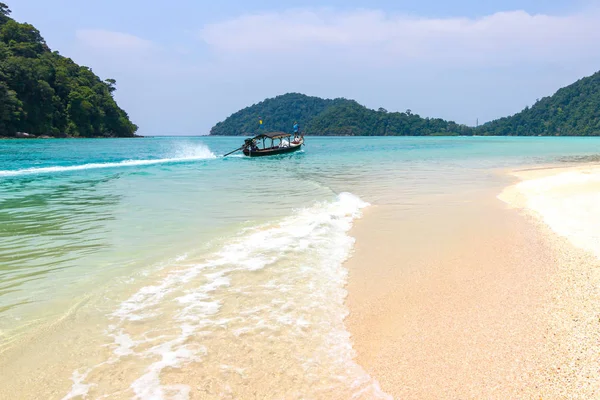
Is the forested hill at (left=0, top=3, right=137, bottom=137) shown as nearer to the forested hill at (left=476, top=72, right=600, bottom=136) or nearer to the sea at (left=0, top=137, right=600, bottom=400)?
the sea at (left=0, top=137, right=600, bottom=400)

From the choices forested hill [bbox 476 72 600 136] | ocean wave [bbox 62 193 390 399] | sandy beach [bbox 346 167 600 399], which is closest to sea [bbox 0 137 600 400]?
ocean wave [bbox 62 193 390 399]

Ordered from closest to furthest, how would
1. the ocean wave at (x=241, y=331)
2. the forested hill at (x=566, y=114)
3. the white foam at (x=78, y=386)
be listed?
the white foam at (x=78, y=386), the ocean wave at (x=241, y=331), the forested hill at (x=566, y=114)

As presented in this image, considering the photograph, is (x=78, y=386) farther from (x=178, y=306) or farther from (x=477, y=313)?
(x=477, y=313)

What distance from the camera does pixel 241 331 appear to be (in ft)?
13.2

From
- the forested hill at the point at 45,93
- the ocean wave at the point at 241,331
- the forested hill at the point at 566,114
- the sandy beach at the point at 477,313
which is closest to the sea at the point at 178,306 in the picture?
the ocean wave at the point at 241,331

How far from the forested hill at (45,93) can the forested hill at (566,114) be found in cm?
16738

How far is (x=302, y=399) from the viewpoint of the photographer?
2.92 m

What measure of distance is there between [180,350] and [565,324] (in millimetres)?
3843

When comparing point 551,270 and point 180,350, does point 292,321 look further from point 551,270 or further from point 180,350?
point 551,270

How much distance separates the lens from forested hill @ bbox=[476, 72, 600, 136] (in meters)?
149

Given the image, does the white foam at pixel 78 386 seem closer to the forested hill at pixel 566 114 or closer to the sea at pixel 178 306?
the sea at pixel 178 306

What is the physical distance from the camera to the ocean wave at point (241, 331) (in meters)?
3.13

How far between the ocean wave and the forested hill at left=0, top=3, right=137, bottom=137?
8453cm

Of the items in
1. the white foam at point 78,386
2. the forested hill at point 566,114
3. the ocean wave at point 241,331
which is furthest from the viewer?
the forested hill at point 566,114
